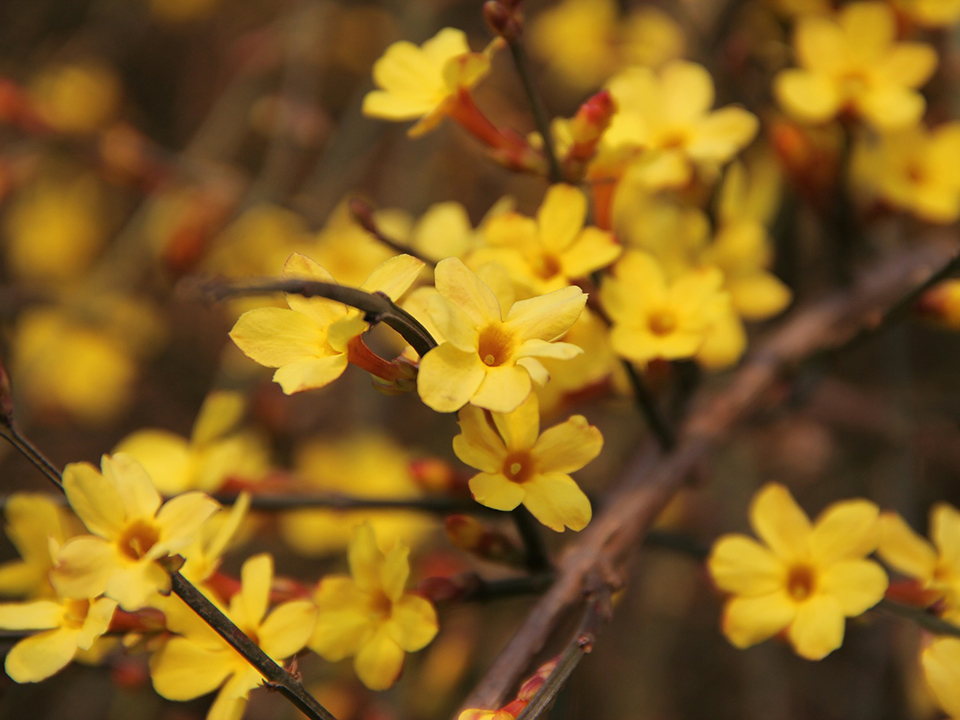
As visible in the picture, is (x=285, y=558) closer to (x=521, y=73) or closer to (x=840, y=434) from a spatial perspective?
(x=840, y=434)

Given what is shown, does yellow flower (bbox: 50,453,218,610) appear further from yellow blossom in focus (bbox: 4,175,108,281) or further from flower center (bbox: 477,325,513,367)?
yellow blossom in focus (bbox: 4,175,108,281)

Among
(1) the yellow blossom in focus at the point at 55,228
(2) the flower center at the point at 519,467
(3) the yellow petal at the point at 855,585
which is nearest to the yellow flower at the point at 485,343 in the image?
(2) the flower center at the point at 519,467

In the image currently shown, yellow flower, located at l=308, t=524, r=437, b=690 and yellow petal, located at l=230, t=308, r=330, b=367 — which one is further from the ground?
yellow petal, located at l=230, t=308, r=330, b=367

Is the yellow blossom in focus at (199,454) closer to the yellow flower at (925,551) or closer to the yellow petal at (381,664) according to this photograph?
the yellow petal at (381,664)

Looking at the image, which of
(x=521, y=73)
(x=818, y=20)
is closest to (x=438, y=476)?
(x=521, y=73)

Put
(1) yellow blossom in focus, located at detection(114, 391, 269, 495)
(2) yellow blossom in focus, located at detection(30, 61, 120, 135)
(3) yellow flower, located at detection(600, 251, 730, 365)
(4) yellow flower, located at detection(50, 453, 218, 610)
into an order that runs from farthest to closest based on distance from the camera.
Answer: (2) yellow blossom in focus, located at detection(30, 61, 120, 135) → (1) yellow blossom in focus, located at detection(114, 391, 269, 495) → (3) yellow flower, located at detection(600, 251, 730, 365) → (4) yellow flower, located at detection(50, 453, 218, 610)

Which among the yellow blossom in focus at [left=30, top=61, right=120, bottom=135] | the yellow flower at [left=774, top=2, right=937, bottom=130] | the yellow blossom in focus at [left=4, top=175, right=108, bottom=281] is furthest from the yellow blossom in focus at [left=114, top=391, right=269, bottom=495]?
the yellow blossom in focus at [left=30, top=61, right=120, bottom=135]

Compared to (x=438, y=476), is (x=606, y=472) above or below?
below
